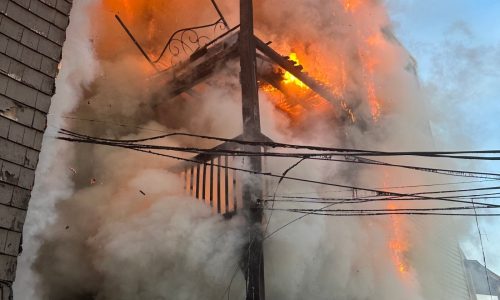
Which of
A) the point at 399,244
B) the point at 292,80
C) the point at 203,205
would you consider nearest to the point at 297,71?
the point at 292,80

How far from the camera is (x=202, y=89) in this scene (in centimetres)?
938

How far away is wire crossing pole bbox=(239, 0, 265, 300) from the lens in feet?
19.3

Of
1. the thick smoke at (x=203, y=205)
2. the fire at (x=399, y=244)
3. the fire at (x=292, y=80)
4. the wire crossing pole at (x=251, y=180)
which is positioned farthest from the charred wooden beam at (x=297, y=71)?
the fire at (x=399, y=244)

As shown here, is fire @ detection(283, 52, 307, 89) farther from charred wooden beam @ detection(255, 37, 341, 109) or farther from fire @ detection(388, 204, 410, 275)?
fire @ detection(388, 204, 410, 275)

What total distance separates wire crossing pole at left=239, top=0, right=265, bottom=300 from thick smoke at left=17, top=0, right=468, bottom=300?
0.26 m

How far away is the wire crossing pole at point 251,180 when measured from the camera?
231 inches

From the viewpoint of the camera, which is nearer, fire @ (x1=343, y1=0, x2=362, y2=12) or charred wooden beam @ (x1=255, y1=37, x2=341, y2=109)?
charred wooden beam @ (x1=255, y1=37, x2=341, y2=109)

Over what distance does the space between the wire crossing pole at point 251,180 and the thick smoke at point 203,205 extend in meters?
0.26

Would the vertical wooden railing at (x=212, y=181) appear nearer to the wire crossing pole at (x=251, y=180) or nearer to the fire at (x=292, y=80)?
the wire crossing pole at (x=251, y=180)

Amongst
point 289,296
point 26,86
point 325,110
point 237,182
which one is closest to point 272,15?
point 325,110

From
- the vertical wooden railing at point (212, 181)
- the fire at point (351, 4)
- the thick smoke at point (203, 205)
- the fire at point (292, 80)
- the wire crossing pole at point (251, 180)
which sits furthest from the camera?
the fire at point (351, 4)

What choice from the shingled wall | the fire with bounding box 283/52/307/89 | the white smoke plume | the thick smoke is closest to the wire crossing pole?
the thick smoke

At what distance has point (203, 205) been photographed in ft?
22.6

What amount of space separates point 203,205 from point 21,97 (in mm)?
3364
